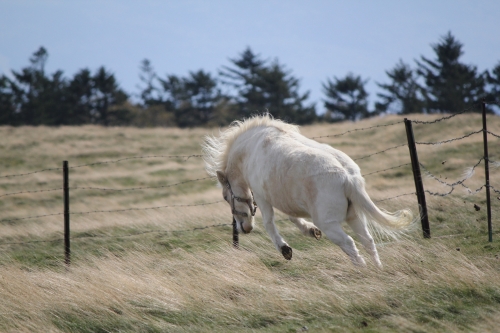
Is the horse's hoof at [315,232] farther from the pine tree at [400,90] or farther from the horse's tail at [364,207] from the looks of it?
the pine tree at [400,90]

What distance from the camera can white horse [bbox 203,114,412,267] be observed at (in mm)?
5875

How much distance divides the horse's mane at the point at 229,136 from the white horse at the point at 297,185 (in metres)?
0.01

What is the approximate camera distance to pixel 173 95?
6075cm

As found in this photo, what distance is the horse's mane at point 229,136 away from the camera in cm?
729

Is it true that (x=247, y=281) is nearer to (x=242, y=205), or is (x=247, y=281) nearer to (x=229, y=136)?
(x=242, y=205)

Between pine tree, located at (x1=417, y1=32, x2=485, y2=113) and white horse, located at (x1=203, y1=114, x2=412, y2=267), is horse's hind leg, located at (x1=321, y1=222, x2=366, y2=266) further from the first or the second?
pine tree, located at (x1=417, y1=32, x2=485, y2=113)

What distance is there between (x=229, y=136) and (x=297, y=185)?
1.99 metres

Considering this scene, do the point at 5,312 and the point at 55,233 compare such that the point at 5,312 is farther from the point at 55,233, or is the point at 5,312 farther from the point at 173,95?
the point at 173,95

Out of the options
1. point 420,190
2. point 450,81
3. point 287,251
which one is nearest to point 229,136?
point 287,251

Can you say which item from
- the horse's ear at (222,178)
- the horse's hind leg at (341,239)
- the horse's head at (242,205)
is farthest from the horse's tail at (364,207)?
the horse's ear at (222,178)

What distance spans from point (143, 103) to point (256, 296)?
5981 centimetres

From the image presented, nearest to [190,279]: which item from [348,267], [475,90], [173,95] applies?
[348,267]

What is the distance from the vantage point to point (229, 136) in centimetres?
781

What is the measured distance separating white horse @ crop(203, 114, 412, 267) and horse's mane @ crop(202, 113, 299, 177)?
0.05ft
